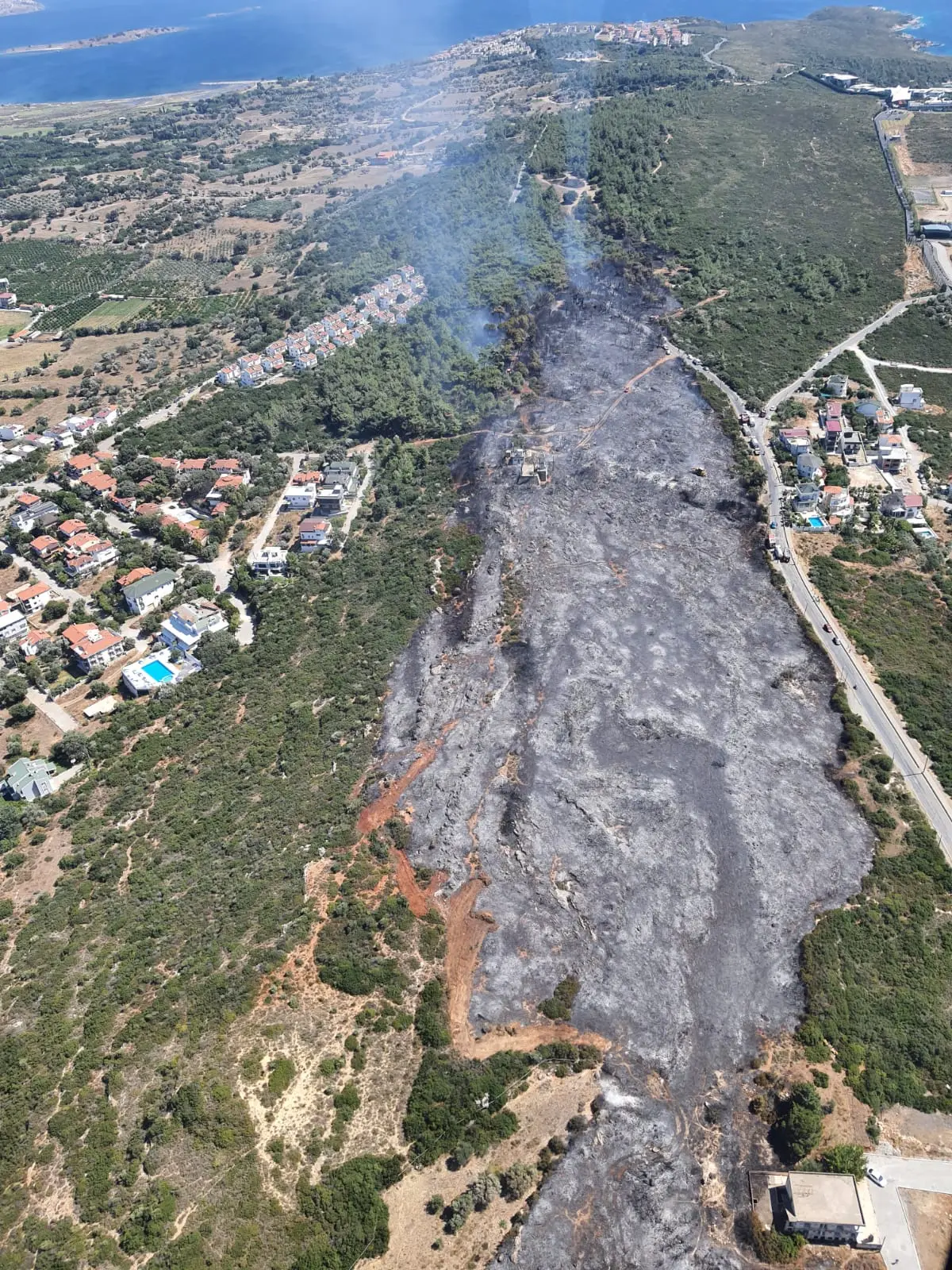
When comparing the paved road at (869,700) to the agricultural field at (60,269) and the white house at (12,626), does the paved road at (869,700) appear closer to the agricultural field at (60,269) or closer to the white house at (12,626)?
the white house at (12,626)

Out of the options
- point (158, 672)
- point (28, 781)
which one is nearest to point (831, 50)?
point (158, 672)

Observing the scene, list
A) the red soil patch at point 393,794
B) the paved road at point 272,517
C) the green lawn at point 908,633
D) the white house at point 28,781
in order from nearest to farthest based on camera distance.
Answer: the red soil patch at point 393,794 → the green lawn at point 908,633 → the white house at point 28,781 → the paved road at point 272,517

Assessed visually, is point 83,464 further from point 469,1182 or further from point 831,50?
point 831,50

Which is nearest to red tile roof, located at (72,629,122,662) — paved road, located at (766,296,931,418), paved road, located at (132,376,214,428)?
paved road, located at (132,376,214,428)

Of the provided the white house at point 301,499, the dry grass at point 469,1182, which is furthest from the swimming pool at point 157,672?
the dry grass at point 469,1182

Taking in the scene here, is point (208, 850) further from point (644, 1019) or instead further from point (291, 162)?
point (291, 162)
